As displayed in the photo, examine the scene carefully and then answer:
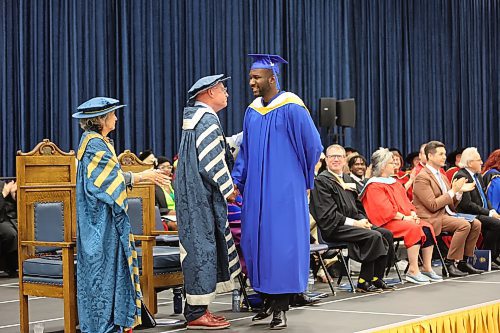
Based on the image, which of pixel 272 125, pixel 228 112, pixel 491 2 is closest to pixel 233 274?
pixel 272 125

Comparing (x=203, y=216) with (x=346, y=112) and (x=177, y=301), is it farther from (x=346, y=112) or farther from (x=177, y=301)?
(x=346, y=112)

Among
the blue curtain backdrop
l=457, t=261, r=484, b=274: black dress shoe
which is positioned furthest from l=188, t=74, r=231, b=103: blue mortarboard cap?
the blue curtain backdrop

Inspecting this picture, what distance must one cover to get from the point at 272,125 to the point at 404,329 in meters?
1.32

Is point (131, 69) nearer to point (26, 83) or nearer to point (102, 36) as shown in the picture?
point (102, 36)

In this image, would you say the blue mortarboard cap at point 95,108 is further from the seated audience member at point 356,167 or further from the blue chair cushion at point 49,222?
the seated audience member at point 356,167

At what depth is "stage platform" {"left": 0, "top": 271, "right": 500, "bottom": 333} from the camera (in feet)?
17.1

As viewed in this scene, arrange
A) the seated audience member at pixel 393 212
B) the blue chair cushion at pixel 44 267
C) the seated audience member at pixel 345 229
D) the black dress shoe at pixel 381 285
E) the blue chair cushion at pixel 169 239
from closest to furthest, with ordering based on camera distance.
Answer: the blue chair cushion at pixel 44 267, the blue chair cushion at pixel 169 239, the seated audience member at pixel 345 229, the black dress shoe at pixel 381 285, the seated audience member at pixel 393 212

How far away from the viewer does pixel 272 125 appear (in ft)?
16.9

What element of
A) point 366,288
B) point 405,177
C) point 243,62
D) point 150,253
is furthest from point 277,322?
point 243,62

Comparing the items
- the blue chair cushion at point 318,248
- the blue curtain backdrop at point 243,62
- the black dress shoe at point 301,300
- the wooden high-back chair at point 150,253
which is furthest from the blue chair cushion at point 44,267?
the blue curtain backdrop at point 243,62

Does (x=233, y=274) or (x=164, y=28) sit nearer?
(x=233, y=274)

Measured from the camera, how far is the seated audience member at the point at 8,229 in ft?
26.7

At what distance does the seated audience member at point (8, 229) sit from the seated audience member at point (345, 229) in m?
2.86

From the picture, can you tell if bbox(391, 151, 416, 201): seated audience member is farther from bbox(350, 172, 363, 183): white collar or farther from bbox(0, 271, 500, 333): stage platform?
bbox(0, 271, 500, 333): stage platform
